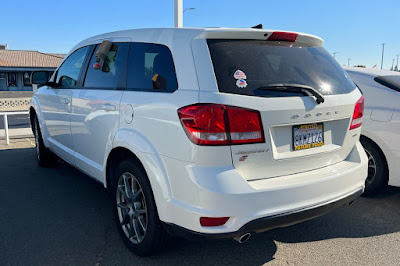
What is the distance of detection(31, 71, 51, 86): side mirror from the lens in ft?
15.9

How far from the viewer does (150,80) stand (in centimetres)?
270

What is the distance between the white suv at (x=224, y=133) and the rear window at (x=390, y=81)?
1489mm

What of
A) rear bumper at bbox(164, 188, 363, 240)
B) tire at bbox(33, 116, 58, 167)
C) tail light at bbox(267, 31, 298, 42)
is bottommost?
tire at bbox(33, 116, 58, 167)

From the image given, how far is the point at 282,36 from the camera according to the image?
259cm

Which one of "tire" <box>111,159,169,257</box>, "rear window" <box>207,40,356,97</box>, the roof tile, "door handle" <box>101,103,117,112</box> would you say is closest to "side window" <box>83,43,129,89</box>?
"door handle" <box>101,103,117,112</box>

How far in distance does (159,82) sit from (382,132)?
8.86ft

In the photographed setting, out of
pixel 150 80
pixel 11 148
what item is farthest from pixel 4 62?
pixel 150 80

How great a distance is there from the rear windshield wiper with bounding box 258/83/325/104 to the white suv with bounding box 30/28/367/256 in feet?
0.04

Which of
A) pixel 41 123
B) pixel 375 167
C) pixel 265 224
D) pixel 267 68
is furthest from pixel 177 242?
pixel 41 123

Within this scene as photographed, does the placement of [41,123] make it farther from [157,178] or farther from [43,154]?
[157,178]

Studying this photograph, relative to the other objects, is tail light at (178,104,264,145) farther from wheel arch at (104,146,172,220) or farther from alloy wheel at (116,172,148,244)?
alloy wheel at (116,172,148,244)

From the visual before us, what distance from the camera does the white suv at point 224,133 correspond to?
2.14 metres

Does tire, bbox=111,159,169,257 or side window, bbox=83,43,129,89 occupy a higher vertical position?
side window, bbox=83,43,129,89

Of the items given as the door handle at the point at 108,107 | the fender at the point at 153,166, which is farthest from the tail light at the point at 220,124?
the door handle at the point at 108,107
